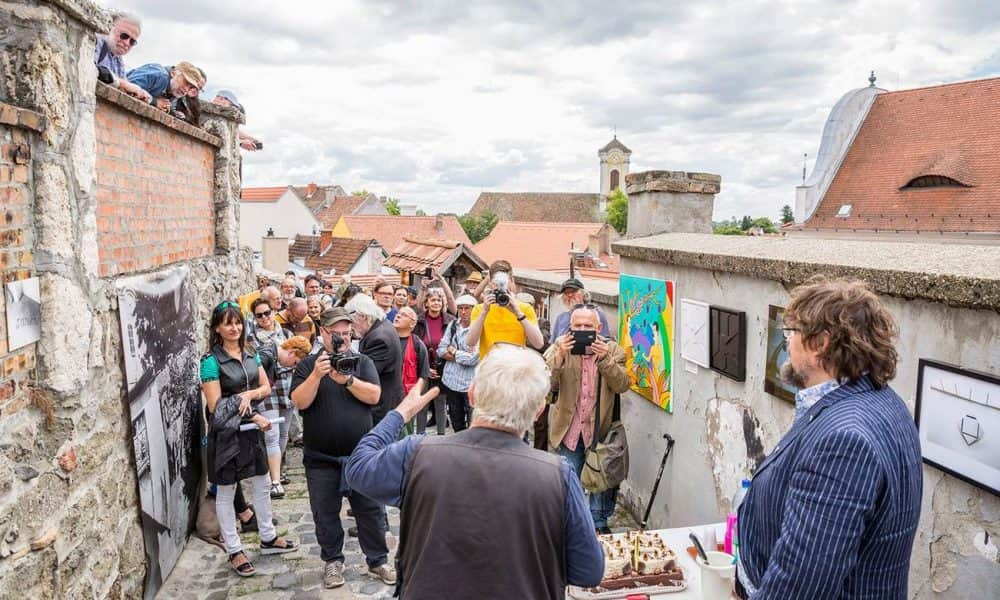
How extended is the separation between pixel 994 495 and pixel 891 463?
2.62 feet

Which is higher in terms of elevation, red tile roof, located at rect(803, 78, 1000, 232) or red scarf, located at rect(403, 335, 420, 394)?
red tile roof, located at rect(803, 78, 1000, 232)

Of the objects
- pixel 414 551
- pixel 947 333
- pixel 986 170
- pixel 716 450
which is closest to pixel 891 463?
pixel 947 333

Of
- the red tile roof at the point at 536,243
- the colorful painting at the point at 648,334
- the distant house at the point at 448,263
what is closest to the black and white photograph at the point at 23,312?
the colorful painting at the point at 648,334

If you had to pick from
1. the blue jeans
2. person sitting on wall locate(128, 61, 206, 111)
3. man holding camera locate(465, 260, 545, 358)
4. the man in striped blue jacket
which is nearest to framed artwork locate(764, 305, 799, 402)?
the man in striped blue jacket

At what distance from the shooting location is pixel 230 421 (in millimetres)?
4297

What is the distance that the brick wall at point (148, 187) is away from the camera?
3627 mm

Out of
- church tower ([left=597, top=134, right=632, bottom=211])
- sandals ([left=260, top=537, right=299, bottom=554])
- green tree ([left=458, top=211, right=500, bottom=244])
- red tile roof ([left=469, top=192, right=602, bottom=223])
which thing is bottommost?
sandals ([left=260, top=537, right=299, bottom=554])

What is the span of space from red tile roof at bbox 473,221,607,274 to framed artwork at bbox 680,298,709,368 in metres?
31.0

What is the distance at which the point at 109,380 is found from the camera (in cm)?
337

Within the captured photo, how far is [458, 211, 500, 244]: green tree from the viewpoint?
247 ft

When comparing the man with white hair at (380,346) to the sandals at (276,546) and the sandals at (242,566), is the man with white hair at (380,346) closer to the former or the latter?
the sandals at (276,546)

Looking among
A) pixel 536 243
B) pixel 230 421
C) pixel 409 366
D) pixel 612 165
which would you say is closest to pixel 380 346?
pixel 230 421

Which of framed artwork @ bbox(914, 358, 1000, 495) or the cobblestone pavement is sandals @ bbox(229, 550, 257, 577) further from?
framed artwork @ bbox(914, 358, 1000, 495)

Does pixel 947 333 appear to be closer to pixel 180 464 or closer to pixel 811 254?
pixel 811 254
